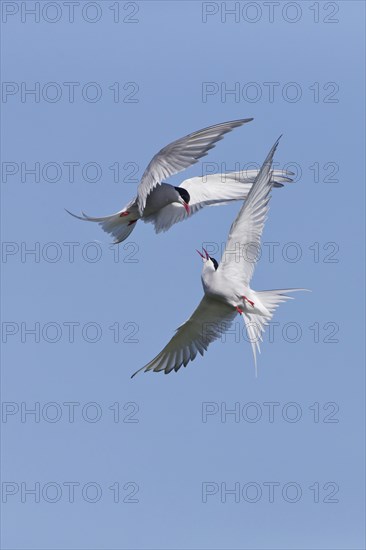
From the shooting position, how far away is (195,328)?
40.9ft

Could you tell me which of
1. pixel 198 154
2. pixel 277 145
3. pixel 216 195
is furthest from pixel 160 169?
pixel 216 195

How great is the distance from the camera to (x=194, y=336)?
12.6 meters

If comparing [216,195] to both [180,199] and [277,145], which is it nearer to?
[180,199]

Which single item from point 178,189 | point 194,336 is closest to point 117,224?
point 178,189

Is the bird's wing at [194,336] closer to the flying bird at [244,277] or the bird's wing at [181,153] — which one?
the flying bird at [244,277]

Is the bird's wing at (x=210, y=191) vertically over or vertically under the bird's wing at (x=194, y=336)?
over

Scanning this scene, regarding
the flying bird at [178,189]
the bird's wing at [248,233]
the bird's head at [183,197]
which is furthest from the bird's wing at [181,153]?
the bird's head at [183,197]

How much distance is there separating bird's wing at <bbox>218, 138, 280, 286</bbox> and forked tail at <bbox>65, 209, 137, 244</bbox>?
1.25 m

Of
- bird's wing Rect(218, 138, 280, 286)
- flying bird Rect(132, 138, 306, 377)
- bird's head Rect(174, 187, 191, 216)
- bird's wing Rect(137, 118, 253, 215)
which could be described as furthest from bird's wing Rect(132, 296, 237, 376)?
bird's wing Rect(137, 118, 253, 215)

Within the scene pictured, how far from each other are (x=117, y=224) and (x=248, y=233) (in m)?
1.61

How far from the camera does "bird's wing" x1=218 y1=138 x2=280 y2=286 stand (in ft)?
37.0

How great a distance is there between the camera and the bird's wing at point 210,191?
12.7m

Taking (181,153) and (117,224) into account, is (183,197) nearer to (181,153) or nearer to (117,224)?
(117,224)

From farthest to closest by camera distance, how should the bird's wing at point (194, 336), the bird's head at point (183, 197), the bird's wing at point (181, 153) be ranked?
the bird's head at point (183, 197)
the bird's wing at point (194, 336)
the bird's wing at point (181, 153)
